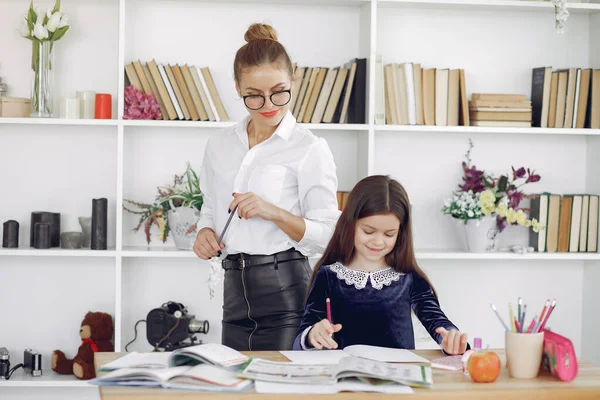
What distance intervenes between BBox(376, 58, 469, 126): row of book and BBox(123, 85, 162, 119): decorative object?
103 centimetres

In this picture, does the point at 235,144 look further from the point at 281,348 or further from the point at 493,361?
the point at 493,361

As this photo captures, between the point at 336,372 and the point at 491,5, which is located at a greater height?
the point at 491,5

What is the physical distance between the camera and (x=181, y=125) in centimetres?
345

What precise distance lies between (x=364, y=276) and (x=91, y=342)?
5.63 ft

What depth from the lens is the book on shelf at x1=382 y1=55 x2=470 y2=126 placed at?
3.59m

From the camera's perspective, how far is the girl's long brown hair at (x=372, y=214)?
225cm

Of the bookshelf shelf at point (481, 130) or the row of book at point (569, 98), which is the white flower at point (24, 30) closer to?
the bookshelf shelf at point (481, 130)

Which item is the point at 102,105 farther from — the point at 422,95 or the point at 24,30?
the point at 422,95

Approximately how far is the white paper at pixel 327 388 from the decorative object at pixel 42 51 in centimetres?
225

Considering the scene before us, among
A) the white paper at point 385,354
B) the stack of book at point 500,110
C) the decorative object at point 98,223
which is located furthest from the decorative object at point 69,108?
the white paper at point 385,354

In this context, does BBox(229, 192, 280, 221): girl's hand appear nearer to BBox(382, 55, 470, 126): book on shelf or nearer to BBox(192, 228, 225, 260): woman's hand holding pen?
BBox(192, 228, 225, 260): woman's hand holding pen

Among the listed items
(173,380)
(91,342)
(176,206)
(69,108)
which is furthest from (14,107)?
(173,380)

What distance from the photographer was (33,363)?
11.5 feet

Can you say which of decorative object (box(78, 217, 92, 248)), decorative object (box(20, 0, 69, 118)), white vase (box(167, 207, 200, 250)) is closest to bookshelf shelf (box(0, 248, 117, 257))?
decorative object (box(78, 217, 92, 248))
